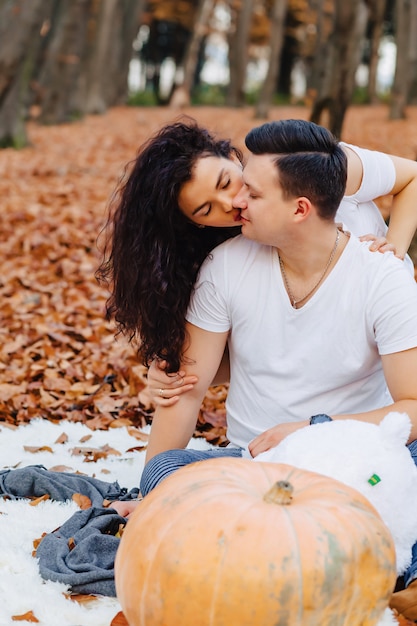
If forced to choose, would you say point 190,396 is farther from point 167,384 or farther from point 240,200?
point 240,200

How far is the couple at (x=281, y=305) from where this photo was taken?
8.38 ft

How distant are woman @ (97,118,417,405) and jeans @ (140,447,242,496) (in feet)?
0.70

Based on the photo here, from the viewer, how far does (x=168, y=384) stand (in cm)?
292

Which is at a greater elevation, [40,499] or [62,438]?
[40,499]

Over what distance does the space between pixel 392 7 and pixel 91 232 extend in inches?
1022

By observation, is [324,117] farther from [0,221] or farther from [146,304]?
[146,304]

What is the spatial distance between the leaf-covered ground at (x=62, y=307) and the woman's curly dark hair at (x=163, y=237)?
0.66 meters

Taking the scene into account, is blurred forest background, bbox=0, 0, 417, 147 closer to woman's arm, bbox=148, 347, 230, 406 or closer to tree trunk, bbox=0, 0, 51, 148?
tree trunk, bbox=0, 0, 51, 148

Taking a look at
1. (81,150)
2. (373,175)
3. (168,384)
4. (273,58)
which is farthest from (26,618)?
(273,58)

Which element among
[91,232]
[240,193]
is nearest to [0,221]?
[91,232]

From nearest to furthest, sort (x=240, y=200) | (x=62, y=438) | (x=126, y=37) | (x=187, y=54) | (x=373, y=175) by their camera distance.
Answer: (x=240, y=200) → (x=373, y=175) → (x=62, y=438) → (x=187, y=54) → (x=126, y=37)

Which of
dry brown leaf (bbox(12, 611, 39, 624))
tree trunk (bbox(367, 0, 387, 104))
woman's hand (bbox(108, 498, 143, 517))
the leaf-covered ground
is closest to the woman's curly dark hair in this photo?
woman's hand (bbox(108, 498, 143, 517))

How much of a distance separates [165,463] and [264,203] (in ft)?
3.10

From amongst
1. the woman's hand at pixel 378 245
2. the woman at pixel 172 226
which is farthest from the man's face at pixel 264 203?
the woman's hand at pixel 378 245
